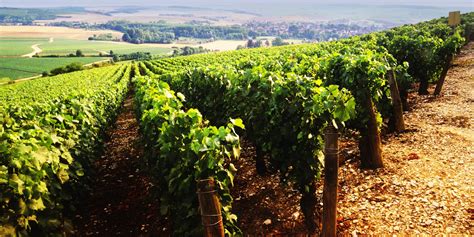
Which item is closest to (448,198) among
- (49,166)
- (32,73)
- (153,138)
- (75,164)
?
(153,138)

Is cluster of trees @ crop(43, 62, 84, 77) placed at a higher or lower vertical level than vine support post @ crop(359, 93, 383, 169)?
lower

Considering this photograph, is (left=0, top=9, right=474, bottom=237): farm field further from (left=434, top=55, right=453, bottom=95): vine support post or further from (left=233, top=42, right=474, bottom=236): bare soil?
(left=434, top=55, right=453, bottom=95): vine support post

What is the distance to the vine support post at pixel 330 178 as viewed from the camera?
5.23 m

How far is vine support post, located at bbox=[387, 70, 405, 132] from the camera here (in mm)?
10125

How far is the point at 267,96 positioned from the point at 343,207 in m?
2.72

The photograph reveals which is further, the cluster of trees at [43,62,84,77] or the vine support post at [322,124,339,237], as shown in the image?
the cluster of trees at [43,62,84,77]

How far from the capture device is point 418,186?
7496mm

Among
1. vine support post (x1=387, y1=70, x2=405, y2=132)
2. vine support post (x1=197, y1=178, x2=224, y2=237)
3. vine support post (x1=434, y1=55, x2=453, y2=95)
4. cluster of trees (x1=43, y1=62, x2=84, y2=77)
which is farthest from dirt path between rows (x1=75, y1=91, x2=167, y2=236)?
cluster of trees (x1=43, y1=62, x2=84, y2=77)

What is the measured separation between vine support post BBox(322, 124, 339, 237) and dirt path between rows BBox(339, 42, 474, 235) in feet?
3.16

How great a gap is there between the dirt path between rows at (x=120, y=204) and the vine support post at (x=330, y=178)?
3.53 m

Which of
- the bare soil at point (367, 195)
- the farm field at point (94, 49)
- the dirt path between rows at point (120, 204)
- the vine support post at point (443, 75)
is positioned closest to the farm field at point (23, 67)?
the farm field at point (94, 49)

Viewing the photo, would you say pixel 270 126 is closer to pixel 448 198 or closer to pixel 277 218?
pixel 277 218

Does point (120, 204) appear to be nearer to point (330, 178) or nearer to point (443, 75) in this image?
point (330, 178)

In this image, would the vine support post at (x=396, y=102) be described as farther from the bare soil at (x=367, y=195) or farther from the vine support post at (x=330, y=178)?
the vine support post at (x=330, y=178)
